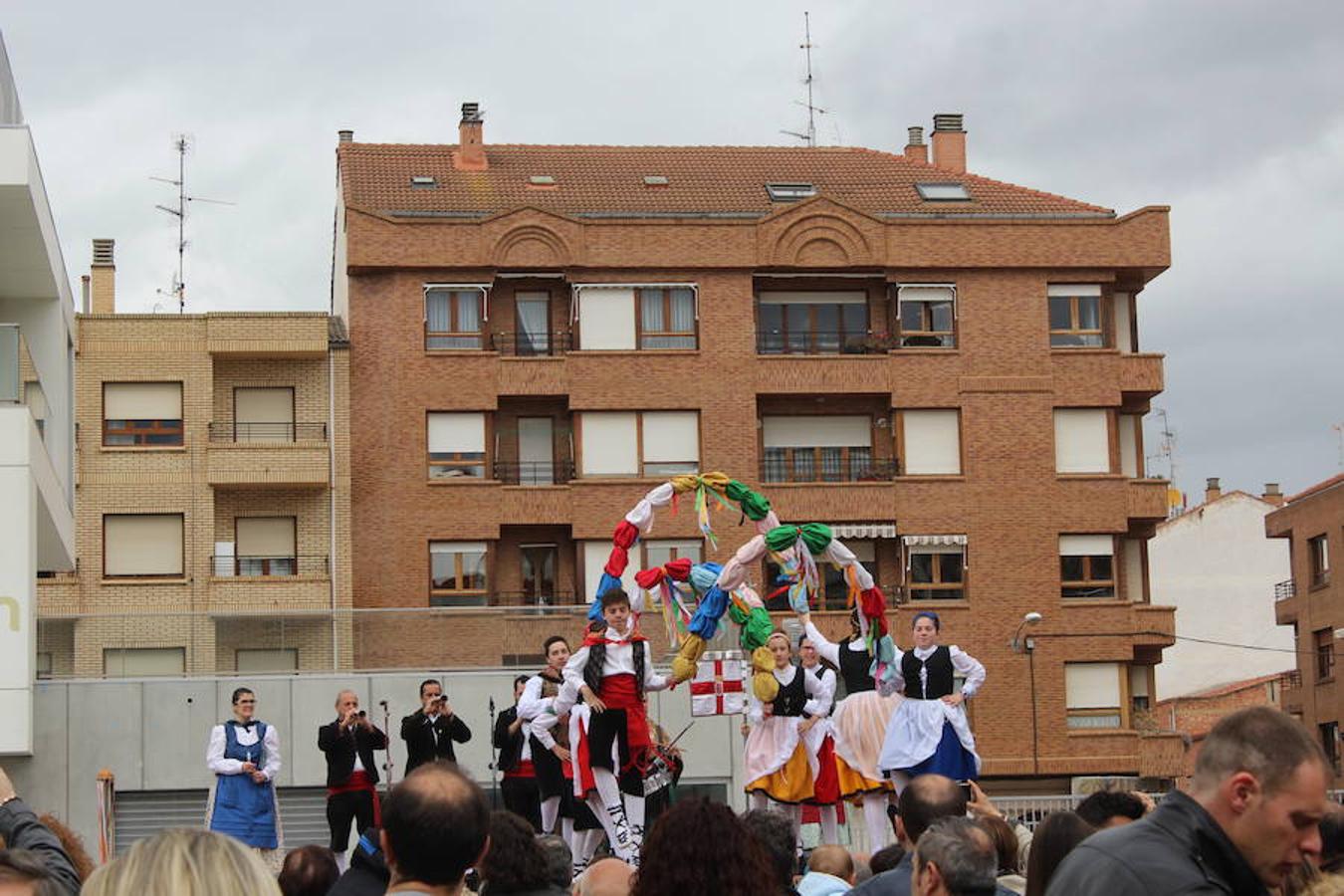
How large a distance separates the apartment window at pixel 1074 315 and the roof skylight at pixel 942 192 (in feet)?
12.9

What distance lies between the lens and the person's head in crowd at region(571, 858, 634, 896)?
26.3 ft

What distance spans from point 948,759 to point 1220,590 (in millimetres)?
61759

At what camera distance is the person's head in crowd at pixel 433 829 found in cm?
622

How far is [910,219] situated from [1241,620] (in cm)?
2840

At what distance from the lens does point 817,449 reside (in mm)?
55812

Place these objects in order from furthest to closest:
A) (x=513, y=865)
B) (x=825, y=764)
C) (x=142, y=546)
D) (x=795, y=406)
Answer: (x=795, y=406) → (x=142, y=546) → (x=825, y=764) → (x=513, y=865)

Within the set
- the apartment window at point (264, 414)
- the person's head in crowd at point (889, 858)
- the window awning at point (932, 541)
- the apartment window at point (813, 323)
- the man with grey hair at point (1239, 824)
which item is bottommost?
the person's head in crowd at point (889, 858)

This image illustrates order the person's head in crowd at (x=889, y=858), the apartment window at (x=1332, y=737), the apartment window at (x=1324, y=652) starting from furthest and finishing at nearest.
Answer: the apartment window at (x=1324, y=652), the apartment window at (x=1332, y=737), the person's head in crowd at (x=889, y=858)

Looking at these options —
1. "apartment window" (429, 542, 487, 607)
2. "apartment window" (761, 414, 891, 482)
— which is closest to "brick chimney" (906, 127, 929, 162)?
"apartment window" (761, 414, 891, 482)

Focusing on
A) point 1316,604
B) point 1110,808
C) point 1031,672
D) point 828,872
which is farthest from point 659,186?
point 1110,808

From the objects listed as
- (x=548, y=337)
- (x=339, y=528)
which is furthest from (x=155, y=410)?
(x=548, y=337)

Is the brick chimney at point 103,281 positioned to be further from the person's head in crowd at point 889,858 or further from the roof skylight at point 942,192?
the person's head in crowd at point 889,858

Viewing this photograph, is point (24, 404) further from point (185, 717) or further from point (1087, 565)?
point (1087, 565)

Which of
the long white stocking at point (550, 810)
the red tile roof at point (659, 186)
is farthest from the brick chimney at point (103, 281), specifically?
the long white stocking at point (550, 810)
